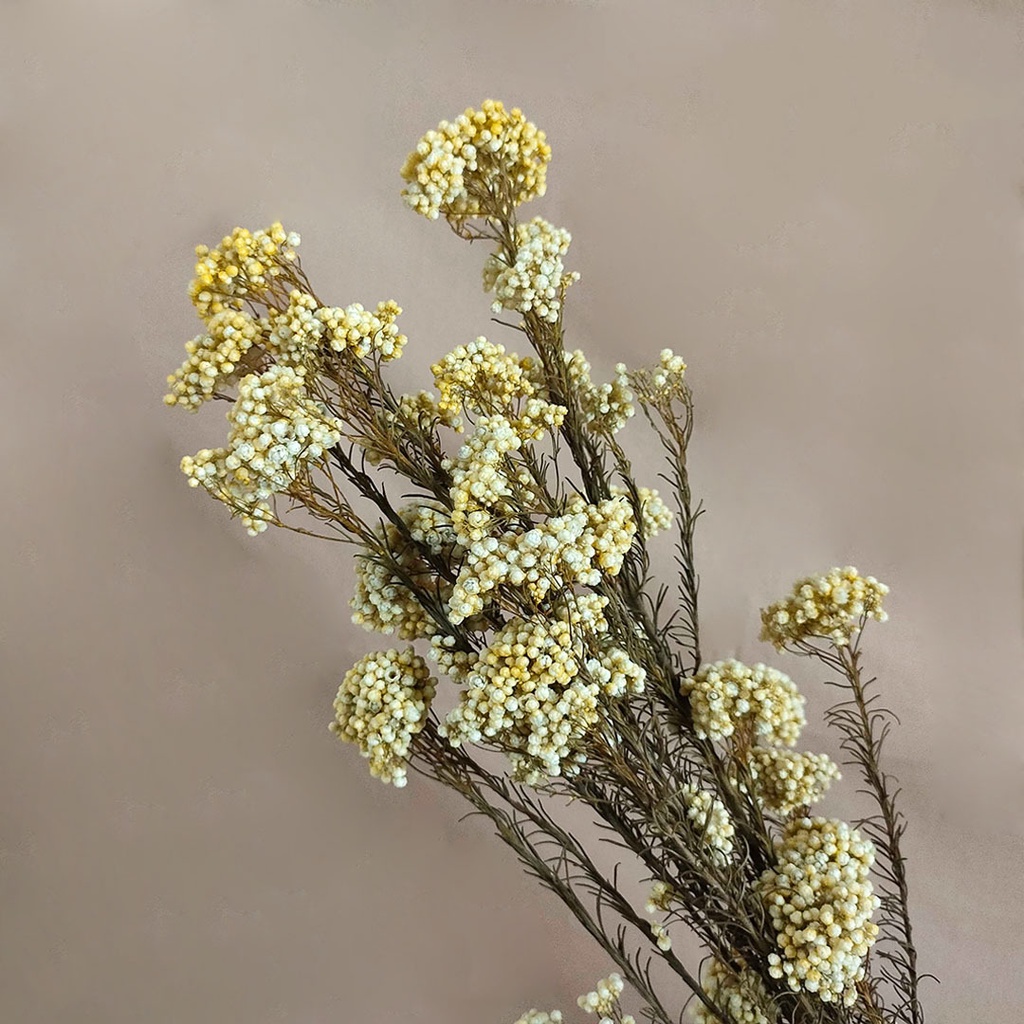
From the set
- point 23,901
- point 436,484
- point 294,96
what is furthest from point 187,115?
point 23,901

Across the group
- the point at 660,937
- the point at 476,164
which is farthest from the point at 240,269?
the point at 660,937

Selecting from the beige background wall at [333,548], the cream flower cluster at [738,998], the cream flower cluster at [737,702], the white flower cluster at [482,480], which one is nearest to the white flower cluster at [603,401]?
the white flower cluster at [482,480]

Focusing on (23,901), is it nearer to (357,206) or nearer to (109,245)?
(109,245)

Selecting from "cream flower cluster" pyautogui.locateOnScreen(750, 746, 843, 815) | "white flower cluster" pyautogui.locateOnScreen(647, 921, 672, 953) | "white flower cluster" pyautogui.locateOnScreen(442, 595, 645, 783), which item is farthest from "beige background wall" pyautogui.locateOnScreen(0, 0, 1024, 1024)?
"white flower cluster" pyautogui.locateOnScreen(442, 595, 645, 783)

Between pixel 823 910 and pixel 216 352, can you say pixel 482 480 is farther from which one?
pixel 823 910

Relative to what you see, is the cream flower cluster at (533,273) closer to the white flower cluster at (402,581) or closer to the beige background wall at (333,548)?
the white flower cluster at (402,581)

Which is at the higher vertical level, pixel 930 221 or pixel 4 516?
pixel 930 221
